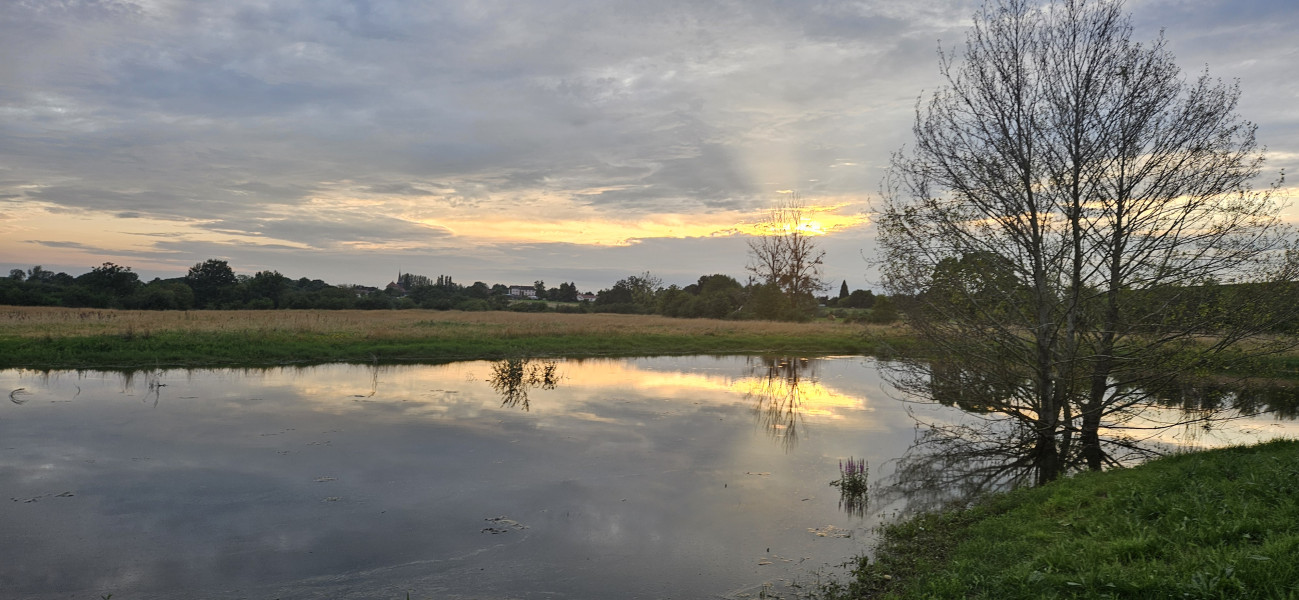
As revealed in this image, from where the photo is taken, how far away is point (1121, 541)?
5.81 metres

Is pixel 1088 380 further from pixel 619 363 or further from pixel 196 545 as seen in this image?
pixel 619 363

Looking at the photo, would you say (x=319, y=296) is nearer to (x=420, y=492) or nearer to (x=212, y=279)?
(x=212, y=279)

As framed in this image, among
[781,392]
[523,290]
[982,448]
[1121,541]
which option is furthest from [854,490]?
[523,290]

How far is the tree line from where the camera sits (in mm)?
64562

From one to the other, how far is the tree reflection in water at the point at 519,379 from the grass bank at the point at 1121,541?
1152 cm

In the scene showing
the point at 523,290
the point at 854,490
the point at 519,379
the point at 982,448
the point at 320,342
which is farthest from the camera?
the point at 523,290

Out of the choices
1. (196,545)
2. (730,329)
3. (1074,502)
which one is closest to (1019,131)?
(1074,502)

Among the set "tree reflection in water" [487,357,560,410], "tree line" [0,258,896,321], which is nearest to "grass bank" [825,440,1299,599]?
"tree reflection in water" [487,357,560,410]

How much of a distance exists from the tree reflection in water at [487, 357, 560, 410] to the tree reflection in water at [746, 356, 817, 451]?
615 centimetres

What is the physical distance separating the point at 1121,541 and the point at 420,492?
817 centimetres

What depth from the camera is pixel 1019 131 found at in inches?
475

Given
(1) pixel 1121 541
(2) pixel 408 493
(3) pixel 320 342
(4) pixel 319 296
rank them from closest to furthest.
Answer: (1) pixel 1121 541, (2) pixel 408 493, (3) pixel 320 342, (4) pixel 319 296

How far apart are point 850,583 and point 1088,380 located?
8.24 m

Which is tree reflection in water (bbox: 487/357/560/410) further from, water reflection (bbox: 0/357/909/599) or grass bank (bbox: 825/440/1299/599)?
grass bank (bbox: 825/440/1299/599)
